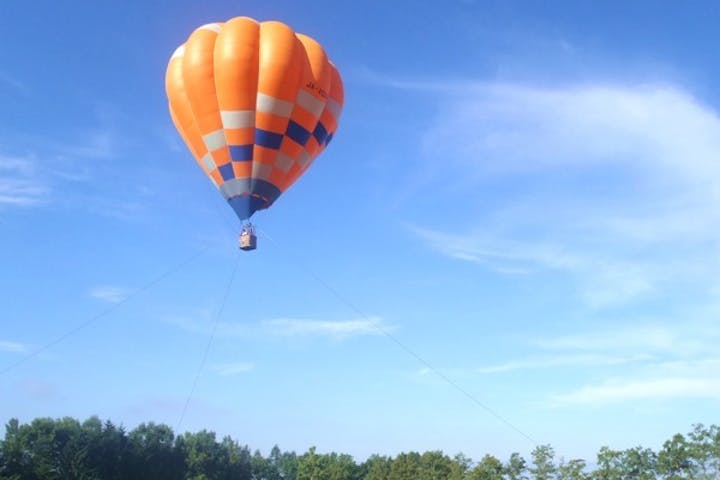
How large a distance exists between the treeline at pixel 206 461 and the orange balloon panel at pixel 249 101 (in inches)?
1464

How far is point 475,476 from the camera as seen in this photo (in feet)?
183

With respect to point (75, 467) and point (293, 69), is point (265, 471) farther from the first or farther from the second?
point (293, 69)

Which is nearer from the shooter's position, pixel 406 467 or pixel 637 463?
pixel 637 463

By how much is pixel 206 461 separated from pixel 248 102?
72075mm

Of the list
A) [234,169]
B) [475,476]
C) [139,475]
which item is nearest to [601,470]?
[475,476]

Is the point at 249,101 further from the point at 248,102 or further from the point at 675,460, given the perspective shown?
the point at 675,460

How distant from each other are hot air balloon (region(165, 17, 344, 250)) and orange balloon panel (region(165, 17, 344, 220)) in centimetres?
4

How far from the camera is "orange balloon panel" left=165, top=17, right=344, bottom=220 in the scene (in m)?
26.2

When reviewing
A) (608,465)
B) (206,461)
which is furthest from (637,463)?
(206,461)

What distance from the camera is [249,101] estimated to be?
2631 centimetres

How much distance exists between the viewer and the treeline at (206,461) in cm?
5266

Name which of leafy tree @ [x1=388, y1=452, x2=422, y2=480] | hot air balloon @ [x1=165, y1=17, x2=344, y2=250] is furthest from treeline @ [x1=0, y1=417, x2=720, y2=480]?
hot air balloon @ [x1=165, y1=17, x2=344, y2=250]

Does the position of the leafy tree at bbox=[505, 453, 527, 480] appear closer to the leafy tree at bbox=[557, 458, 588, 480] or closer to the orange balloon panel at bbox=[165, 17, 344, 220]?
the leafy tree at bbox=[557, 458, 588, 480]

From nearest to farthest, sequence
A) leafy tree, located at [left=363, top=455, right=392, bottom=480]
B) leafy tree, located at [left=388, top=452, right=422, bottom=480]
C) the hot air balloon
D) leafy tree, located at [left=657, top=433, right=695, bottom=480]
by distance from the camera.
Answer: the hot air balloon, leafy tree, located at [left=657, top=433, right=695, bottom=480], leafy tree, located at [left=388, top=452, right=422, bottom=480], leafy tree, located at [left=363, top=455, right=392, bottom=480]
